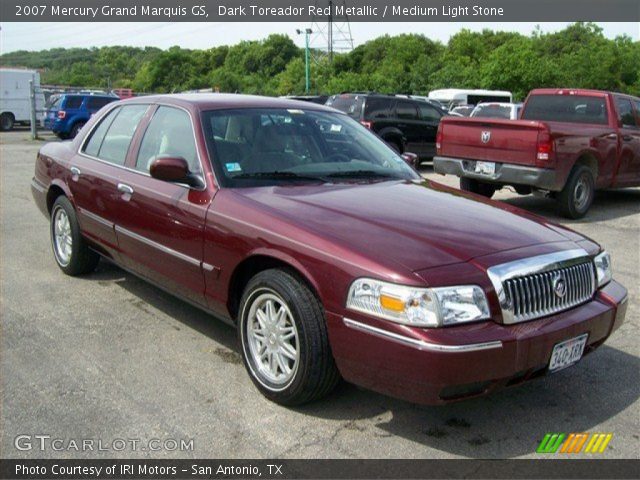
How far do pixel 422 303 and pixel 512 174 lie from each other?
665 cm

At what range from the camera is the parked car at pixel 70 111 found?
23.9m

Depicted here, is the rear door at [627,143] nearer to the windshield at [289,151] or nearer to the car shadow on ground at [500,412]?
the windshield at [289,151]

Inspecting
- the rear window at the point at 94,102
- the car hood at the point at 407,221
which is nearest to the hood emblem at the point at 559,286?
the car hood at the point at 407,221

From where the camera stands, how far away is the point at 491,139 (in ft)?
30.8

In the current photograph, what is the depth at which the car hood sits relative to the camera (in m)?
3.22

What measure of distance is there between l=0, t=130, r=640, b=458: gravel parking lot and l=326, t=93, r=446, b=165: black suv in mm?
Answer: 10376

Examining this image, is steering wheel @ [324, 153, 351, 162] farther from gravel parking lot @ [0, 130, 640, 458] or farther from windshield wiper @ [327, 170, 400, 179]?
gravel parking lot @ [0, 130, 640, 458]

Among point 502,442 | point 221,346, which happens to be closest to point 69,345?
point 221,346

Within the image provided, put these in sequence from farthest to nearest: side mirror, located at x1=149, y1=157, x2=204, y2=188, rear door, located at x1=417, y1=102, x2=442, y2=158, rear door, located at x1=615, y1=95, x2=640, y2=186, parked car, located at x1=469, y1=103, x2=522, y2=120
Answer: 1. parked car, located at x1=469, y1=103, x2=522, y2=120
2. rear door, located at x1=417, y1=102, x2=442, y2=158
3. rear door, located at x1=615, y1=95, x2=640, y2=186
4. side mirror, located at x1=149, y1=157, x2=204, y2=188

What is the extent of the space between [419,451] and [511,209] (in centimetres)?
172

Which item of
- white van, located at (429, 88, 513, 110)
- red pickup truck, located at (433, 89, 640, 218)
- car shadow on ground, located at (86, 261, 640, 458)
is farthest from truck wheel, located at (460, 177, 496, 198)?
white van, located at (429, 88, 513, 110)

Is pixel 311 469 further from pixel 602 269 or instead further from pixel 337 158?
pixel 337 158

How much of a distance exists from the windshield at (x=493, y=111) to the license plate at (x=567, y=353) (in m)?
17.5

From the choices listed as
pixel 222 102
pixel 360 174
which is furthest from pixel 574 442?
pixel 222 102
